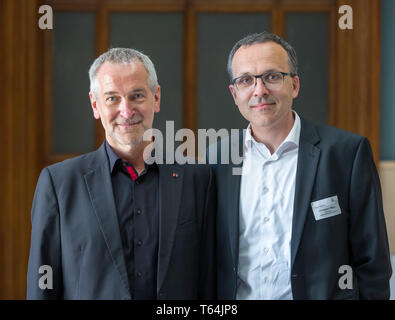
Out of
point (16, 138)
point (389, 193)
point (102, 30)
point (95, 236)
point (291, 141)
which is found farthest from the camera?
point (102, 30)

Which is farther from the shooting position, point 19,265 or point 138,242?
point 19,265

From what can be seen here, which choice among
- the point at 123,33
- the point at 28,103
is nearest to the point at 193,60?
the point at 123,33

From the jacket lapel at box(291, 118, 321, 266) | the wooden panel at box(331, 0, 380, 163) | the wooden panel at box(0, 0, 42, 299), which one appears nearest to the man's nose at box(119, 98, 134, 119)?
Answer: the jacket lapel at box(291, 118, 321, 266)

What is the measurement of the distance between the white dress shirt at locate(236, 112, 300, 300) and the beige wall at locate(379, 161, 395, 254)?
6.30 ft

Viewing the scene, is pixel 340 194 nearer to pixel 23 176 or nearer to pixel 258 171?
pixel 258 171

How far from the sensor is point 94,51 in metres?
3.43

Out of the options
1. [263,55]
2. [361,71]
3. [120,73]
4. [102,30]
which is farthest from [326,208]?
[102,30]

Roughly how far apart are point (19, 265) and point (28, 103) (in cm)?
124

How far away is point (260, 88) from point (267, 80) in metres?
0.05

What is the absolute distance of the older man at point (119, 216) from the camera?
4.28 feet

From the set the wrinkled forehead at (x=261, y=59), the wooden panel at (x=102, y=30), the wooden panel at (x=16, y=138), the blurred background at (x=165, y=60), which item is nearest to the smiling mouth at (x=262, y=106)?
the wrinkled forehead at (x=261, y=59)

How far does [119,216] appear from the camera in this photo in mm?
1340

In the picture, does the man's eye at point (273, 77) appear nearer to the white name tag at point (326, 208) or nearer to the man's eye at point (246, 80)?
the man's eye at point (246, 80)

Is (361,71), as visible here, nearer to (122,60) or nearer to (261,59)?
(261,59)
